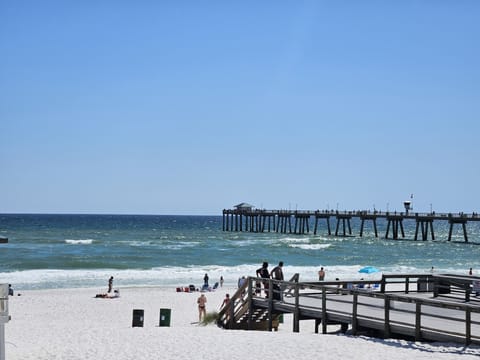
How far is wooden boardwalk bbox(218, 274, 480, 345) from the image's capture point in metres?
11.4

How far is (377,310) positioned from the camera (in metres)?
13.2

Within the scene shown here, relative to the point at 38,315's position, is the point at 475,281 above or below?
above

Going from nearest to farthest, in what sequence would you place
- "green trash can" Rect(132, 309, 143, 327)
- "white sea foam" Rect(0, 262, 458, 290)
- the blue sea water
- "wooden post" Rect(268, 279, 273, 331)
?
1. "wooden post" Rect(268, 279, 273, 331)
2. "green trash can" Rect(132, 309, 143, 327)
3. "white sea foam" Rect(0, 262, 458, 290)
4. the blue sea water

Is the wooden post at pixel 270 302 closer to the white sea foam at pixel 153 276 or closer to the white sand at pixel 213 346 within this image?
the white sand at pixel 213 346

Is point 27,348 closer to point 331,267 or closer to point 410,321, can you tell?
point 410,321

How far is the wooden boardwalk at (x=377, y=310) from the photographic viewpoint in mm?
11383

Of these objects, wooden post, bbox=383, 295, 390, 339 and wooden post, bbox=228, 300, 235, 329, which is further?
wooden post, bbox=228, 300, 235, 329

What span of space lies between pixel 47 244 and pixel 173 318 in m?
47.9

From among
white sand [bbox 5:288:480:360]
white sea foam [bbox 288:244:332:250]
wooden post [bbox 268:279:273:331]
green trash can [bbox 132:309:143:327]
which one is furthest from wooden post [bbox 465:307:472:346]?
white sea foam [bbox 288:244:332:250]

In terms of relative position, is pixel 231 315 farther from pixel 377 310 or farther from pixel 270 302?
pixel 377 310

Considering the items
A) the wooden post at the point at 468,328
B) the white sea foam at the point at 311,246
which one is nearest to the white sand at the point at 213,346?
the wooden post at the point at 468,328

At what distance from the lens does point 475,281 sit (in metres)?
14.5

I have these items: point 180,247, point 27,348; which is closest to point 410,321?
point 27,348

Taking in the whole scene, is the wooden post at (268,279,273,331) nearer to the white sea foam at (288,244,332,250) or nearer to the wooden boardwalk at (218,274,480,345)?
the wooden boardwalk at (218,274,480,345)
